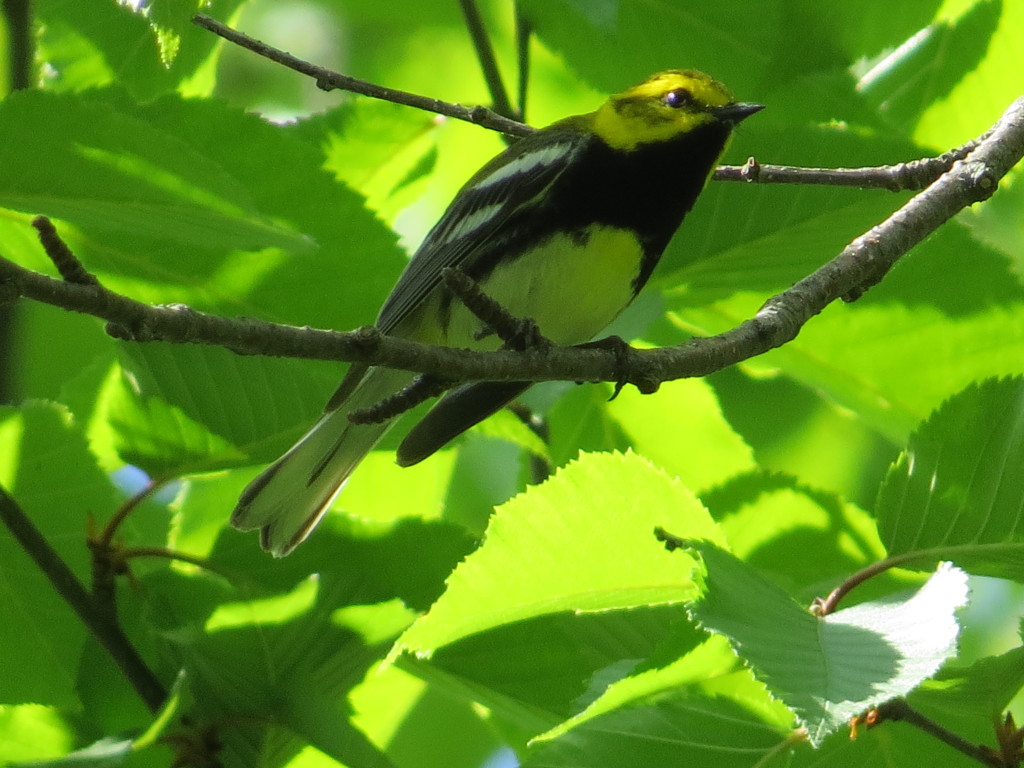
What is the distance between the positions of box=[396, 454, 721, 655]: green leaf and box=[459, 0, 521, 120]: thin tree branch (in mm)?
1234

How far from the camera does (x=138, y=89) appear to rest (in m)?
2.72

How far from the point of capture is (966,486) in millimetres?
1839

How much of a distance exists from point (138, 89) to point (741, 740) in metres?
1.89

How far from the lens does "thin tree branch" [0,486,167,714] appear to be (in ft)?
6.98

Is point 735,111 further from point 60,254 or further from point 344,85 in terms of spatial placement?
point 60,254

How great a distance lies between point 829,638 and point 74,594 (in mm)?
1316

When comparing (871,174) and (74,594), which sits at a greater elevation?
(871,174)

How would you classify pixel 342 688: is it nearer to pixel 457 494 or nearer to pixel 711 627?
pixel 711 627

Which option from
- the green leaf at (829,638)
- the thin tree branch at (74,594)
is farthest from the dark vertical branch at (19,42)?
the green leaf at (829,638)

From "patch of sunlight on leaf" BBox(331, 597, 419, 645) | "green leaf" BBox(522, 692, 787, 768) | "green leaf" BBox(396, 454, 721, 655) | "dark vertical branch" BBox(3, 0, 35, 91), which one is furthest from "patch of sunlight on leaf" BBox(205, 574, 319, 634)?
"dark vertical branch" BBox(3, 0, 35, 91)

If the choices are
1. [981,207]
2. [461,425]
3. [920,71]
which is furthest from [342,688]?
[981,207]

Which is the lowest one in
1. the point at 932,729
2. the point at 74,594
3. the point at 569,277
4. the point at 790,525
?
the point at 74,594

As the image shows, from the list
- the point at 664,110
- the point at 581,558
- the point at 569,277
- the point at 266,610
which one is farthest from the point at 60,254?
the point at 664,110

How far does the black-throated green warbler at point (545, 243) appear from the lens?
104 inches
